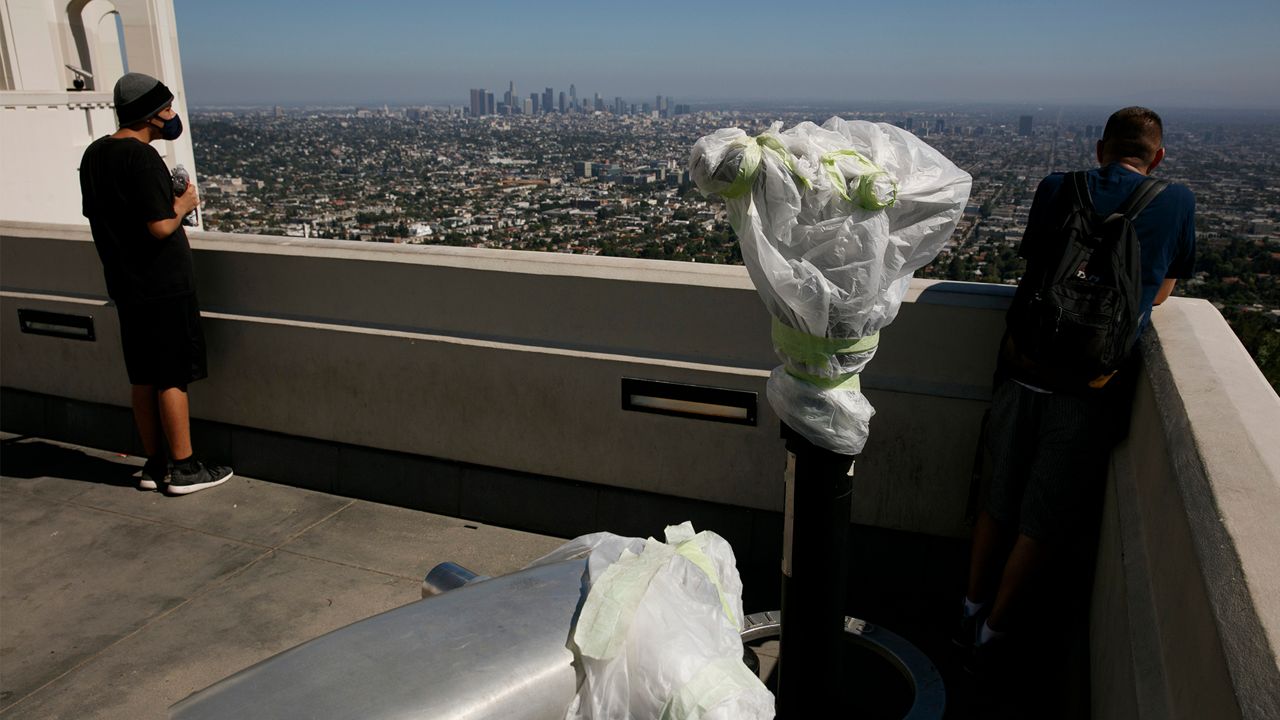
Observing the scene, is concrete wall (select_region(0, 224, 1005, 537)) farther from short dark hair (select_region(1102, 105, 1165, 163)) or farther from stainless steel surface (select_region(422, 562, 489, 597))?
stainless steel surface (select_region(422, 562, 489, 597))

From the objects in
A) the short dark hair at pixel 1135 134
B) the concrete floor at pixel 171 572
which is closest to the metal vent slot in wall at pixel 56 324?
the concrete floor at pixel 171 572

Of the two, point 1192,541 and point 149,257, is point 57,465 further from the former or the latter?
point 1192,541

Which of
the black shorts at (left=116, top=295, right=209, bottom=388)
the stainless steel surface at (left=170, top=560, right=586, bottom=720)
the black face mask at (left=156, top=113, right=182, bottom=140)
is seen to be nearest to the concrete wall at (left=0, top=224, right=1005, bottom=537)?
the black shorts at (left=116, top=295, right=209, bottom=388)

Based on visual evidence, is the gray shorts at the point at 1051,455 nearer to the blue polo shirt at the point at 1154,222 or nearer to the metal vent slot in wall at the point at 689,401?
the blue polo shirt at the point at 1154,222

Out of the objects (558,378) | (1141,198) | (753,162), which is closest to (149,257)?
(558,378)

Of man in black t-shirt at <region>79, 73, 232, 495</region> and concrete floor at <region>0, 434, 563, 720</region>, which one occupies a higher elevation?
man in black t-shirt at <region>79, 73, 232, 495</region>
